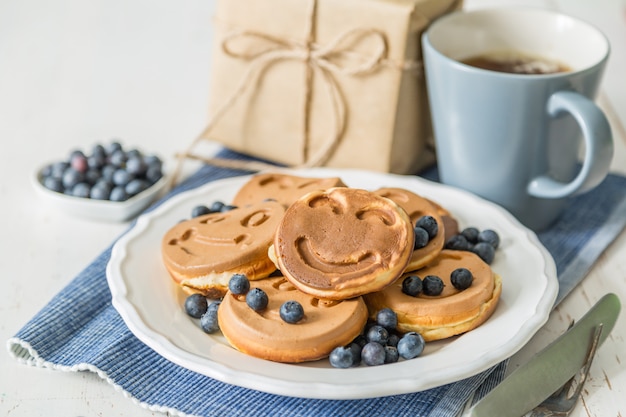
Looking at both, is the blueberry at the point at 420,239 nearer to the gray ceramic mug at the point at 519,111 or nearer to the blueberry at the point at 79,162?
→ the gray ceramic mug at the point at 519,111

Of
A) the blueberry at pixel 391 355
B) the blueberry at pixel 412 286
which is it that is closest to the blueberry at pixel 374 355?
the blueberry at pixel 391 355

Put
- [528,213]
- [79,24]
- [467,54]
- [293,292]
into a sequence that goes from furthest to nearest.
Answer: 1. [79,24]
2. [467,54]
3. [528,213]
4. [293,292]

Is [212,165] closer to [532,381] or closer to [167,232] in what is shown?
[167,232]

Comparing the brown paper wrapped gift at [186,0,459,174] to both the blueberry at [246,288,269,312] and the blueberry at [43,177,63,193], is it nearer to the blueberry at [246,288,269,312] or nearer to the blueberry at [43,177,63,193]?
the blueberry at [43,177,63,193]

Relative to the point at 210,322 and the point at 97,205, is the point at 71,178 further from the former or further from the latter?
the point at 210,322

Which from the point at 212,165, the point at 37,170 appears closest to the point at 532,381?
the point at 212,165

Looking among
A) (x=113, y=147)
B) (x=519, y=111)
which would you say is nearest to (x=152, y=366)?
(x=113, y=147)

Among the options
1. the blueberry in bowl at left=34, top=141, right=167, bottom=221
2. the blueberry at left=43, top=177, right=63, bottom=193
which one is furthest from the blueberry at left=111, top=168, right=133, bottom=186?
the blueberry at left=43, top=177, right=63, bottom=193
